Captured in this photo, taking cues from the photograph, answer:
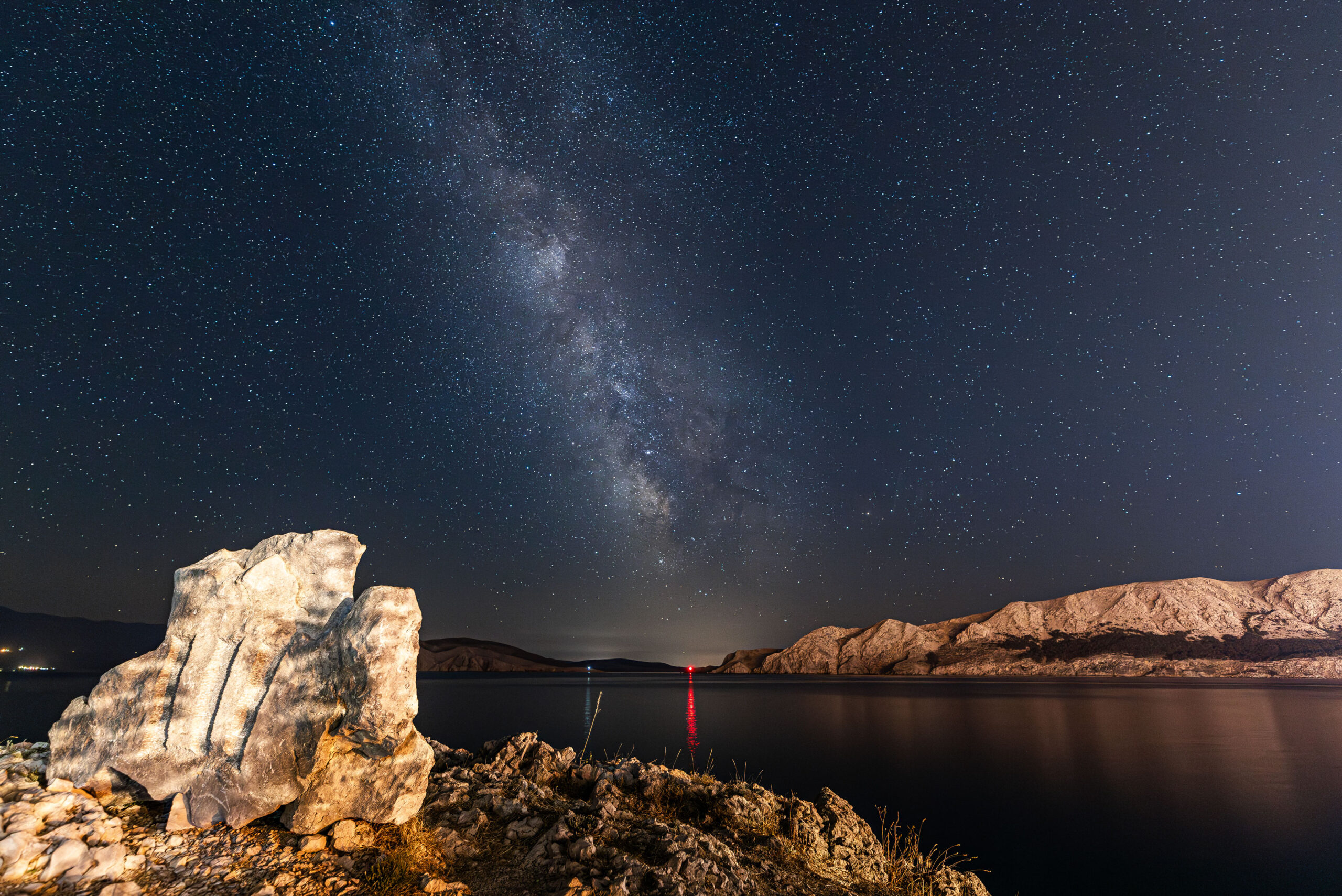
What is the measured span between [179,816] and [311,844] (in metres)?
1.60

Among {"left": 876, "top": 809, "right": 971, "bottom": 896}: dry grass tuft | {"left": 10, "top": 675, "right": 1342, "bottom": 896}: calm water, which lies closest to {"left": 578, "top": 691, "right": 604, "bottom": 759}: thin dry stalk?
{"left": 10, "top": 675, "right": 1342, "bottom": 896}: calm water

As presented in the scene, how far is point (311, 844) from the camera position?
6.66 m

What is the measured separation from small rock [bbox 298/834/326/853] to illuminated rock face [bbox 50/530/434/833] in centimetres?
20

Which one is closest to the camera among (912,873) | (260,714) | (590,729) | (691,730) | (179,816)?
(179,816)

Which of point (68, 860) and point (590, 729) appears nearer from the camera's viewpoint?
A: point (68, 860)

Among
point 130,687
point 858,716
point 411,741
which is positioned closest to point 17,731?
point 130,687

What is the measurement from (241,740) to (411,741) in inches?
78.6

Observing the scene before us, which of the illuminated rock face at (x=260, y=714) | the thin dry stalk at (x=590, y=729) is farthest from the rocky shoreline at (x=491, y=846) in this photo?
the thin dry stalk at (x=590, y=729)

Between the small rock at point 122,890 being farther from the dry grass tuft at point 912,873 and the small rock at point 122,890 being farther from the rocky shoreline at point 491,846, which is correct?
the dry grass tuft at point 912,873

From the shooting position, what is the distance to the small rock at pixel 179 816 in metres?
6.64

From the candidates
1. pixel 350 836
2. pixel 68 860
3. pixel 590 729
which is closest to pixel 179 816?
pixel 68 860

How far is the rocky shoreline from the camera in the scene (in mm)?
5836

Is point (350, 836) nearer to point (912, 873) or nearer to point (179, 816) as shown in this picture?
point (179, 816)

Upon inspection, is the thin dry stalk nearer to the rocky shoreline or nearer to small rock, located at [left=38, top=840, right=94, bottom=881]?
the rocky shoreline
